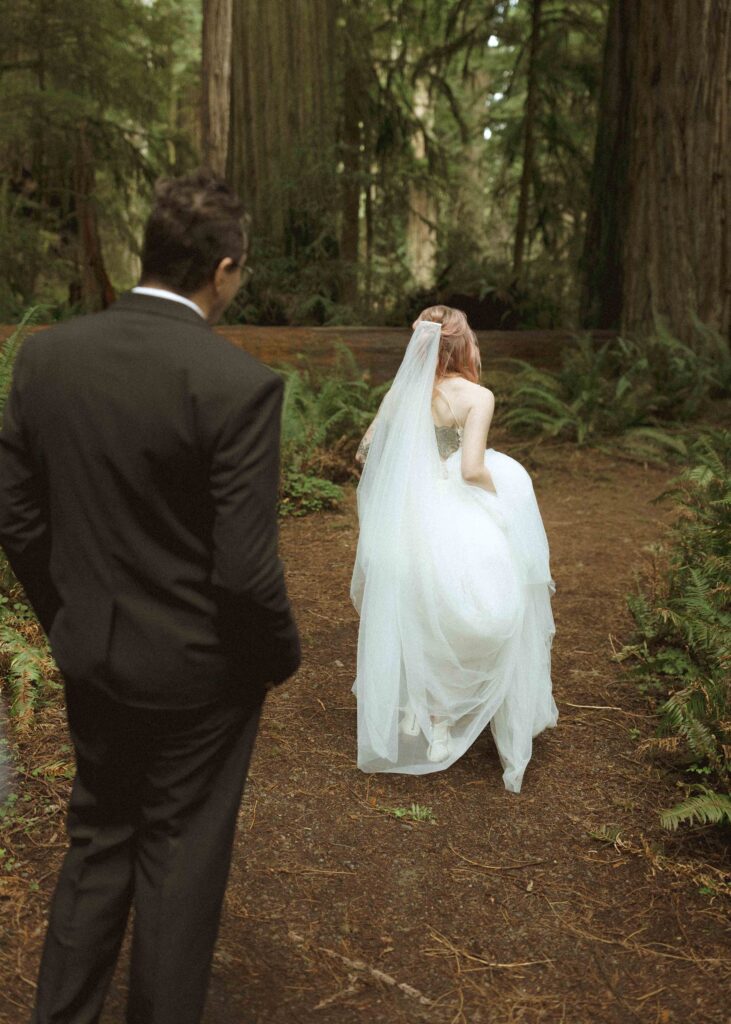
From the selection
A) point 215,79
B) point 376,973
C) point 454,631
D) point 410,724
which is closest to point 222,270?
point 376,973

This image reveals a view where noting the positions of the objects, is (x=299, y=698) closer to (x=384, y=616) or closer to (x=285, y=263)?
(x=384, y=616)

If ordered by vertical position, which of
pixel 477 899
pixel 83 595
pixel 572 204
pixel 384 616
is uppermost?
pixel 572 204

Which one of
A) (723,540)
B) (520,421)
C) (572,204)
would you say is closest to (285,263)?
(520,421)

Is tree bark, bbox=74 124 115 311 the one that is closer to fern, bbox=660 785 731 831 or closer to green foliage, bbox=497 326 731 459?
green foliage, bbox=497 326 731 459

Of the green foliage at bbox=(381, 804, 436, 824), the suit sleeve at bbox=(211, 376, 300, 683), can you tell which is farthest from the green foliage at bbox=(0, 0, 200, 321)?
the suit sleeve at bbox=(211, 376, 300, 683)

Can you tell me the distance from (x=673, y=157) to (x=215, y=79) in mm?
5438

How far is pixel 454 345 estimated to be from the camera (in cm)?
466

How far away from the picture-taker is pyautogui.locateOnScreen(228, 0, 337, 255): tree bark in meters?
12.7

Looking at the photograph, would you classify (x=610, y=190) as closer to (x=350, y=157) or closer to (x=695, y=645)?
(x=350, y=157)

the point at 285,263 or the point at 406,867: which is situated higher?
the point at 285,263

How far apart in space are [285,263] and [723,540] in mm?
7954

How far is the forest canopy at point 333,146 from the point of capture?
37.9 feet

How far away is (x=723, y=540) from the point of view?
605 centimetres

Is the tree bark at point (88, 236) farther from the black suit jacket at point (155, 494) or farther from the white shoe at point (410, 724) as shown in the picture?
the black suit jacket at point (155, 494)
